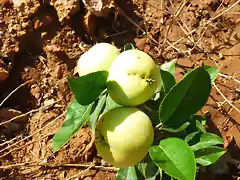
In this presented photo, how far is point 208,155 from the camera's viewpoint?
147 centimetres

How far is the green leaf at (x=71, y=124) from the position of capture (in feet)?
4.48

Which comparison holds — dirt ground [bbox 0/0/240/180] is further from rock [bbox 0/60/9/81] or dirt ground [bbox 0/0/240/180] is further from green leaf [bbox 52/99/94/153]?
green leaf [bbox 52/99/94/153]

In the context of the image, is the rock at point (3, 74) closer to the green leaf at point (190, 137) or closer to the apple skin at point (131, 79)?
the apple skin at point (131, 79)

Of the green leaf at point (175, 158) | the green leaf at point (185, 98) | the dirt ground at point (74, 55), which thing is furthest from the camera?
the dirt ground at point (74, 55)

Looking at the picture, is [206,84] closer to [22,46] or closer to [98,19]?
[98,19]

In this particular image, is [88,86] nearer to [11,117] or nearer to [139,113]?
[139,113]

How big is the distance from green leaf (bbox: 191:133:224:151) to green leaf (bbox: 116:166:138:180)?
0.23 meters

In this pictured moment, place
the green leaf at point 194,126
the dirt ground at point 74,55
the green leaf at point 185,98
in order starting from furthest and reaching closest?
the dirt ground at point 74,55
the green leaf at point 194,126
the green leaf at point 185,98

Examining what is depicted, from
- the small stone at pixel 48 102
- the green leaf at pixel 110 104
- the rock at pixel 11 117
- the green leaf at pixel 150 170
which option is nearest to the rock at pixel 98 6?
the small stone at pixel 48 102

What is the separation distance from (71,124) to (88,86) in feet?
0.47

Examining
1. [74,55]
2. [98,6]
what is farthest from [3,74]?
[98,6]

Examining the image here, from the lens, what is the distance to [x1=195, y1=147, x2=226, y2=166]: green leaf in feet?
4.78

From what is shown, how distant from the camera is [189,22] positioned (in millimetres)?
2055

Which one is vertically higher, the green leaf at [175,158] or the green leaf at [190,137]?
the green leaf at [175,158]
